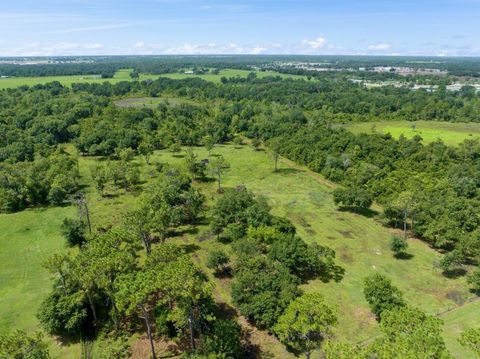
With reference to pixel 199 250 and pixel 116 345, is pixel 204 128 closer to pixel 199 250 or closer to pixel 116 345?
pixel 199 250

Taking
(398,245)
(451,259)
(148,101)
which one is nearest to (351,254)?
(398,245)

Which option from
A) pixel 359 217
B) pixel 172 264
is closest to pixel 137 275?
pixel 172 264

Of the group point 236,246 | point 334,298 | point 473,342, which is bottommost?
point 334,298

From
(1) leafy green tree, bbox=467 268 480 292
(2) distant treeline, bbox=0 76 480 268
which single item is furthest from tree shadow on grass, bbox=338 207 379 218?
(1) leafy green tree, bbox=467 268 480 292

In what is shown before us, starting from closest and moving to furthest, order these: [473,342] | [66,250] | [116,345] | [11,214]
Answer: [473,342]
[116,345]
[66,250]
[11,214]

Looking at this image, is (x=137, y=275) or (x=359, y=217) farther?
(x=359, y=217)

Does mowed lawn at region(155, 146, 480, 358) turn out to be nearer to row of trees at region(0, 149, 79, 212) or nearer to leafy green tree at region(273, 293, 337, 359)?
leafy green tree at region(273, 293, 337, 359)
